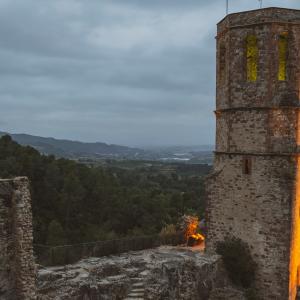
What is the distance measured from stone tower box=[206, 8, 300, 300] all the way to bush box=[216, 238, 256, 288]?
0.87 ft

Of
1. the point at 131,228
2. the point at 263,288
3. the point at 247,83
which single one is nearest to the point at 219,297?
the point at 263,288

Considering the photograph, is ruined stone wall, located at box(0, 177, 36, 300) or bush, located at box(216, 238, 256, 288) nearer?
ruined stone wall, located at box(0, 177, 36, 300)

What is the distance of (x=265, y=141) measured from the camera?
54.9ft

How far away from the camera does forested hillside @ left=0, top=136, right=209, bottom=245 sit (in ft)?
103

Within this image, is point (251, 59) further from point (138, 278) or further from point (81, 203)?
point (81, 203)

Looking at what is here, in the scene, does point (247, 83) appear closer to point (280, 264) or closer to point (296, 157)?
point (296, 157)

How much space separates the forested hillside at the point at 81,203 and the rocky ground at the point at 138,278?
12.7 m

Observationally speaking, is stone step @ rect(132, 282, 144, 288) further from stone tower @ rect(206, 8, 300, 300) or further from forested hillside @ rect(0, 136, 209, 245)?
forested hillside @ rect(0, 136, 209, 245)

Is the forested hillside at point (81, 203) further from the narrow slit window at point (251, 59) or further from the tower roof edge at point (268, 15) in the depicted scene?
the tower roof edge at point (268, 15)

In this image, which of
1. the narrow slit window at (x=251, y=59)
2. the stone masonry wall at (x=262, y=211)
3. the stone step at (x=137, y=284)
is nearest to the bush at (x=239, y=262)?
the stone masonry wall at (x=262, y=211)

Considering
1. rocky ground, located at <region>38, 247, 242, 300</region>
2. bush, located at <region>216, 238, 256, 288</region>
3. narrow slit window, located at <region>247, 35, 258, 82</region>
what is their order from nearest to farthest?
rocky ground, located at <region>38, 247, 242, 300</region>, bush, located at <region>216, 238, 256, 288</region>, narrow slit window, located at <region>247, 35, 258, 82</region>

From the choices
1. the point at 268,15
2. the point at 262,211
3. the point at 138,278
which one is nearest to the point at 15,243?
the point at 138,278

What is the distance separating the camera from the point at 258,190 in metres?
17.0

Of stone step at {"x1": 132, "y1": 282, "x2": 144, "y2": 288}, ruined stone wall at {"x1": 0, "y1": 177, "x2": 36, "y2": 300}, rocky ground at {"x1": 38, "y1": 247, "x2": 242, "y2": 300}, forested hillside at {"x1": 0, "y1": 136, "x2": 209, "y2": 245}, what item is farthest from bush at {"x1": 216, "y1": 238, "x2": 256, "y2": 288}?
forested hillside at {"x1": 0, "y1": 136, "x2": 209, "y2": 245}
